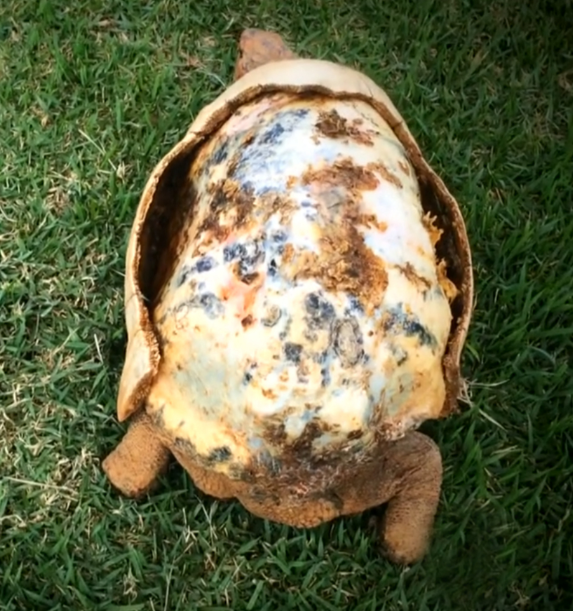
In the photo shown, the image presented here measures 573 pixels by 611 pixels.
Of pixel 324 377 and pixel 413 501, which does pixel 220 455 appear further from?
pixel 413 501

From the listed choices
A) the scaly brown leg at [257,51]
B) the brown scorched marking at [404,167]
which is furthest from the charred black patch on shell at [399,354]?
the scaly brown leg at [257,51]

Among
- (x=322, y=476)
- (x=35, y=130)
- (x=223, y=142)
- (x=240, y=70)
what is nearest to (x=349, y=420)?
(x=322, y=476)

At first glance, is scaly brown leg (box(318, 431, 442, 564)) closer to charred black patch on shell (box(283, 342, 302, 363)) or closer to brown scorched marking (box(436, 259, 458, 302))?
brown scorched marking (box(436, 259, 458, 302))

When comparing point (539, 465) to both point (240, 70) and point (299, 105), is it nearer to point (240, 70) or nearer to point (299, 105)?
point (299, 105)

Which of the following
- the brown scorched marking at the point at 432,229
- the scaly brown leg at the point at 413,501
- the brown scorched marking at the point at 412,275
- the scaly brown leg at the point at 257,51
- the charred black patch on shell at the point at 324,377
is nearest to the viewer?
the charred black patch on shell at the point at 324,377

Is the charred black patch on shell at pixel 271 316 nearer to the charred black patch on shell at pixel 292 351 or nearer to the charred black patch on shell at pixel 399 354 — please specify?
the charred black patch on shell at pixel 292 351

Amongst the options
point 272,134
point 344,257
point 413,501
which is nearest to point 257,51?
point 272,134
